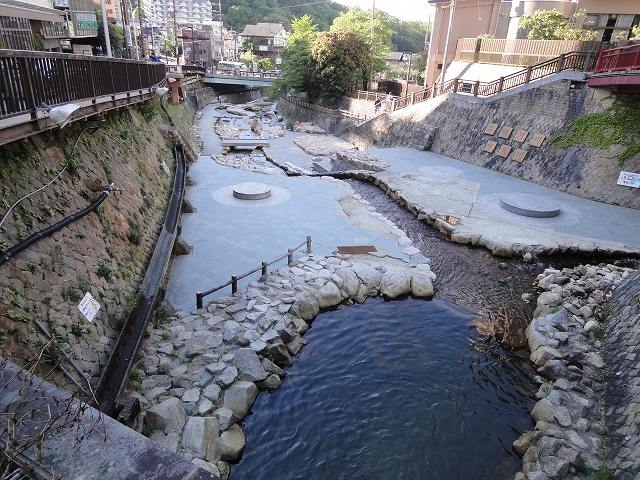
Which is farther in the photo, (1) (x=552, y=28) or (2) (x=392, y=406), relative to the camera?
(1) (x=552, y=28)

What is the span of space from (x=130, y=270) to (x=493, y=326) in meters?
9.06

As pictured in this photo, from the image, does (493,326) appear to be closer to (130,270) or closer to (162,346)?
(162,346)

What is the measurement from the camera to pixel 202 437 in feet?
20.9

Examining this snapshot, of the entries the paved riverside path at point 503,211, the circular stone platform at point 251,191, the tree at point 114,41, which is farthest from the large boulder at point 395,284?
the tree at point 114,41

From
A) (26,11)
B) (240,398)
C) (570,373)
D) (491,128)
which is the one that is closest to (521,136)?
(491,128)

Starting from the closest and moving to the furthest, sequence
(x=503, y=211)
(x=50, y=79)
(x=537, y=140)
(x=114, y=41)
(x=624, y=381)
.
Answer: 1. (x=624, y=381)
2. (x=50, y=79)
3. (x=503, y=211)
4. (x=537, y=140)
5. (x=114, y=41)

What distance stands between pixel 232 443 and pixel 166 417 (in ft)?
3.88

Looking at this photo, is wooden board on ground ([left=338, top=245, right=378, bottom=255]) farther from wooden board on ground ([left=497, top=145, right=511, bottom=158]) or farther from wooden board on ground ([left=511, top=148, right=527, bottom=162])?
wooden board on ground ([left=497, top=145, right=511, bottom=158])

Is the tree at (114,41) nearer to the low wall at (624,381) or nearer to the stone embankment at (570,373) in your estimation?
the stone embankment at (570,373)

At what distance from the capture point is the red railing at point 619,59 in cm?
1564

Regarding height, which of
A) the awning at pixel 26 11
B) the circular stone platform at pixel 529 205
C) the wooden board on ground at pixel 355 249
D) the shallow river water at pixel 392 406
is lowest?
the shallow river water at pixel 392 406

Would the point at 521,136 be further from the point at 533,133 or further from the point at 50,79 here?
the point at 50,79

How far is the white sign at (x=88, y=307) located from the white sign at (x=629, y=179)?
19.6 meters

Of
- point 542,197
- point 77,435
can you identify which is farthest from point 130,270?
point 542,197
